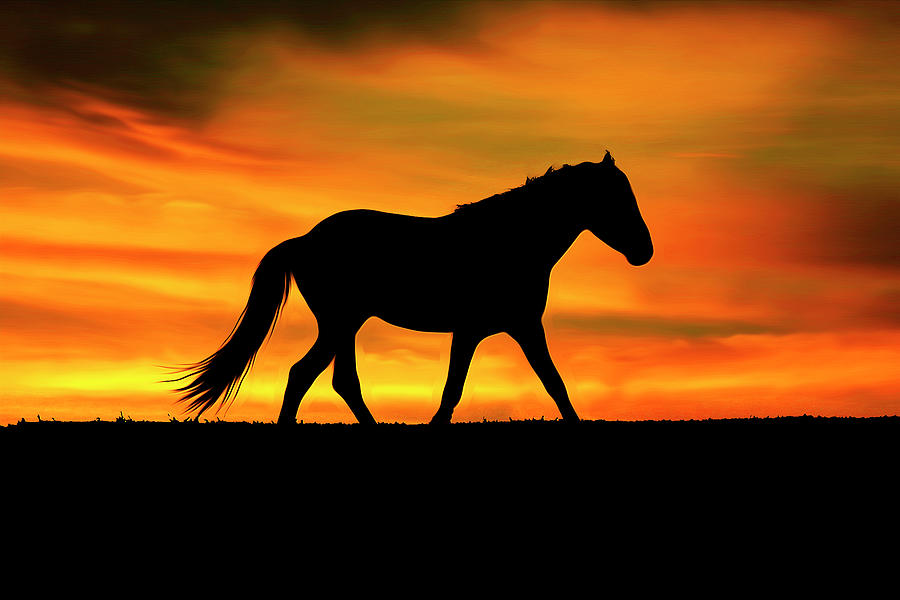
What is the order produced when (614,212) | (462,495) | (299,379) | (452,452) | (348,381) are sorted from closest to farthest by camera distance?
(462,495) → (452,452) → (299,379) → (348,381) → (614,212)

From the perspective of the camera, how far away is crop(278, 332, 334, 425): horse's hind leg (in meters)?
9.79

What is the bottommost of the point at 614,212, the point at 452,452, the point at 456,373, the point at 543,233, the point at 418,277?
the point at 452,452

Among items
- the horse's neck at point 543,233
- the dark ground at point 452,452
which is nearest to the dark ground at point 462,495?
the dark ground at point 452,452

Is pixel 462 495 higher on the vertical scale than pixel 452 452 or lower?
lower

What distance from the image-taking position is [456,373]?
9.50m

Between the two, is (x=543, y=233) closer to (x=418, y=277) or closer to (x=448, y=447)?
(x=418, y=277)

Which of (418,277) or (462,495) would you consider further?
(418,277)

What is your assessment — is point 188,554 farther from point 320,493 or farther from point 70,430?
point 70,430

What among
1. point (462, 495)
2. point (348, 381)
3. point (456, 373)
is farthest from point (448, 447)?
point (348, 381)

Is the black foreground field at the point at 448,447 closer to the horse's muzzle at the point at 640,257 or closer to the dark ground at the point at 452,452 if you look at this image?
the dark ground at the point at 452,452

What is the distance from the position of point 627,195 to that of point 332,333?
348 centimetres

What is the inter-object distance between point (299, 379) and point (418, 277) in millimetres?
1587

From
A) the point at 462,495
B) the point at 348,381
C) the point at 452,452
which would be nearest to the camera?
the point at 462,495

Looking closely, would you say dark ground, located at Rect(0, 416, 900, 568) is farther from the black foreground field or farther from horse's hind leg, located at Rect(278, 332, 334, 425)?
horse's hind leg, located at Rect(278, 332, 334, 425)
